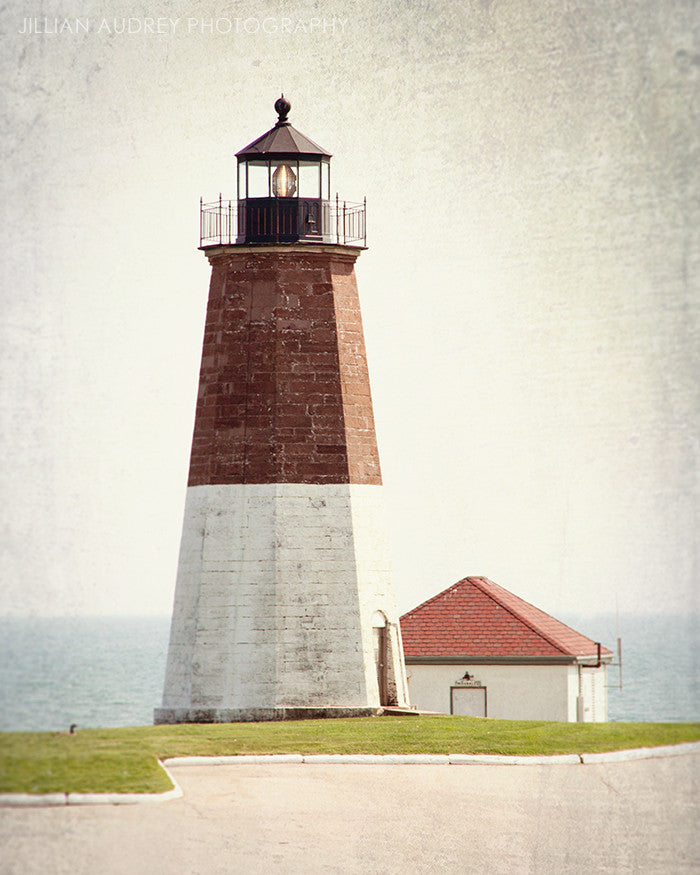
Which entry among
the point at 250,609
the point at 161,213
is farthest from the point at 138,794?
the point at 250,609

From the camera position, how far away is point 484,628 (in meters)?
19.2

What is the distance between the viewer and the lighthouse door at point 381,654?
44.7ft

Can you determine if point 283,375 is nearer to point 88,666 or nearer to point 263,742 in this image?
point 263,742

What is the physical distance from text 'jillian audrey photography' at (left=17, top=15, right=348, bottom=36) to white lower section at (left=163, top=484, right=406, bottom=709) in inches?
208

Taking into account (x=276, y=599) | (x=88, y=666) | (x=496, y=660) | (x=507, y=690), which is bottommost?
(x=507, y=690)

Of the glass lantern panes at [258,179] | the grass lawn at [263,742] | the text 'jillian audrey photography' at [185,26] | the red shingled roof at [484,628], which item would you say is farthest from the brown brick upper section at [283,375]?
the red shingled roof at [484,628]

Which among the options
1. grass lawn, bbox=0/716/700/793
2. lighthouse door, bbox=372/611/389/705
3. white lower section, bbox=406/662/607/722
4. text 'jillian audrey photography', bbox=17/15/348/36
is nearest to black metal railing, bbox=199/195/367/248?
lighthouse door, bbox=372/611/389/705

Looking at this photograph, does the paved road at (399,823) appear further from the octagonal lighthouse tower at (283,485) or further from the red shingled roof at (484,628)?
the red shingled roof at (484,628)

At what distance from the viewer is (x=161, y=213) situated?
28.0 feet

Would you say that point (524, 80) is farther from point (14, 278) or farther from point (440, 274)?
point (14, 278)

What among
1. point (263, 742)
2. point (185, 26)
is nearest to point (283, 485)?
point (263, 742)

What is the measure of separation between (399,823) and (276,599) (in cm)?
391

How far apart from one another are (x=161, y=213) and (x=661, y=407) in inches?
105

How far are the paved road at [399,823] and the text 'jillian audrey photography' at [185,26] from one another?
326cm
